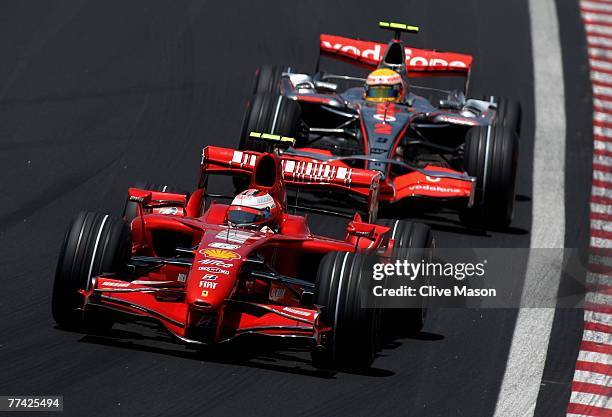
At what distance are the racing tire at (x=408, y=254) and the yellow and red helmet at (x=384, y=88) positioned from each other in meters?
6.11

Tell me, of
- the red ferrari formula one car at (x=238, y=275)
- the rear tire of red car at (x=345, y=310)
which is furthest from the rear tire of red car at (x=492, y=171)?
the rear tire of red car at (x=345, y=310)

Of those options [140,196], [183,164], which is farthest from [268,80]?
[140,196]

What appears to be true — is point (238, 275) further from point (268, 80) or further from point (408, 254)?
point (268, 80)

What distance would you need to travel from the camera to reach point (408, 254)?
14.9 meters

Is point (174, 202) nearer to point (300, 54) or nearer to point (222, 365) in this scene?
point (222, 365)

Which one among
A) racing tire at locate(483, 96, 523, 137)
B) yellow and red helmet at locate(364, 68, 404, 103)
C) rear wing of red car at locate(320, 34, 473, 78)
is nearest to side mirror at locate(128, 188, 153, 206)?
yellow and red helmet at locate(364, 68, 404, 103)

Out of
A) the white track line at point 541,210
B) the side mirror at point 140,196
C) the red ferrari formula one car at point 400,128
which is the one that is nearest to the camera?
the white track line at point 541,210

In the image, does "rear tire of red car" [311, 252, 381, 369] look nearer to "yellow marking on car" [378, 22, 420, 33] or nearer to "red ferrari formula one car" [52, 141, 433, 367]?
"red ferrari formula one car" [52, 141, 433, 367]

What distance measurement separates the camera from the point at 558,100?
86.8ft

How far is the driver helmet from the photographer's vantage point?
574 inches

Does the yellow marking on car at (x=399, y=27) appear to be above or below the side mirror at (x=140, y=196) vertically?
above

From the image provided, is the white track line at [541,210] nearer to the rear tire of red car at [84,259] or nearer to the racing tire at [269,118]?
the racing tire at [269,118]

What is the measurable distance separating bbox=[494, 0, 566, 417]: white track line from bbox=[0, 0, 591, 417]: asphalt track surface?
0.56ft

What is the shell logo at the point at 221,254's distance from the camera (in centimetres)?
1357
